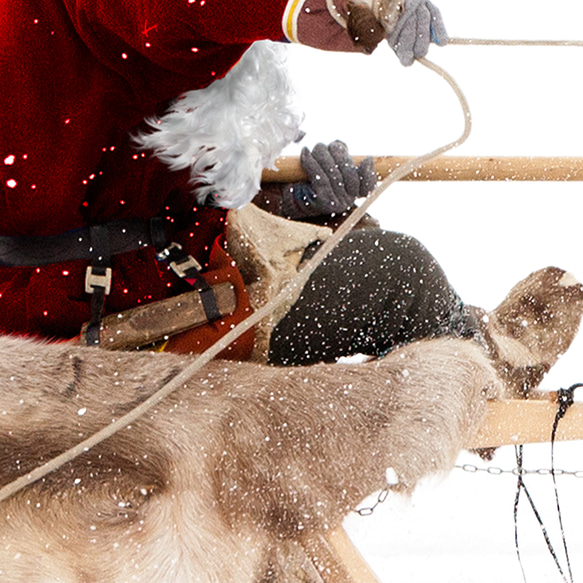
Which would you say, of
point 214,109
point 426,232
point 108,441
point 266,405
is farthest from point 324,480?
point 426,232

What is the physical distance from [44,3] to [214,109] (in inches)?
6.4

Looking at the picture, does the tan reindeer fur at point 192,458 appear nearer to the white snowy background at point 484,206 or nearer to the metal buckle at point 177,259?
the metal buckle at point 177,259

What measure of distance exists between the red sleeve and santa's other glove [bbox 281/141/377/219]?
1.18ft

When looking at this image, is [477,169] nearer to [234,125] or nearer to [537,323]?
[537,323]

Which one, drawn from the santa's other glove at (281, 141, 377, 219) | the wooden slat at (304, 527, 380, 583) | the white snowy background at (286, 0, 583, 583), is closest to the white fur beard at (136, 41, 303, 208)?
the santa's other glove at (281, 141, 377, 219)

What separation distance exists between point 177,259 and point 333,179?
1.00ft

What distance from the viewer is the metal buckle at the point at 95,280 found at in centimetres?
63

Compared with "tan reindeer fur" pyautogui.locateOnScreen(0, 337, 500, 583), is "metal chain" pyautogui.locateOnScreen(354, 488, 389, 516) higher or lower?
lower

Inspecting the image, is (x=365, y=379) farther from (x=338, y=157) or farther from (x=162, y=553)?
(x=338, y=157)

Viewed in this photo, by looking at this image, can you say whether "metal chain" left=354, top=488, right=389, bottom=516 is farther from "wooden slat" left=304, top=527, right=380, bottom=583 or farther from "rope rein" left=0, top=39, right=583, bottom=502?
"rope rein" left=0, top=39, right=583, bottom=502

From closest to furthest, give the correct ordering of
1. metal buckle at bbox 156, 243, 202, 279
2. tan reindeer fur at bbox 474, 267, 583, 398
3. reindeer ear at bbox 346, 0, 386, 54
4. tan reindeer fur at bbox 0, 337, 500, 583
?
reindeer ear at bbox 346, 0, 386, 54, tan reindeer fur at bbox 0, 337, 500, 583, metal buckle at bbox 156, 243, 202, 279, tan reindeer fur at bbox 474, 267, 583, 398

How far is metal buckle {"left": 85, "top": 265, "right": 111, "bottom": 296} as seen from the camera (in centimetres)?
63

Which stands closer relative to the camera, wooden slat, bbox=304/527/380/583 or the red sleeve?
the red sleeve

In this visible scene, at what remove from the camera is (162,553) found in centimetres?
56
